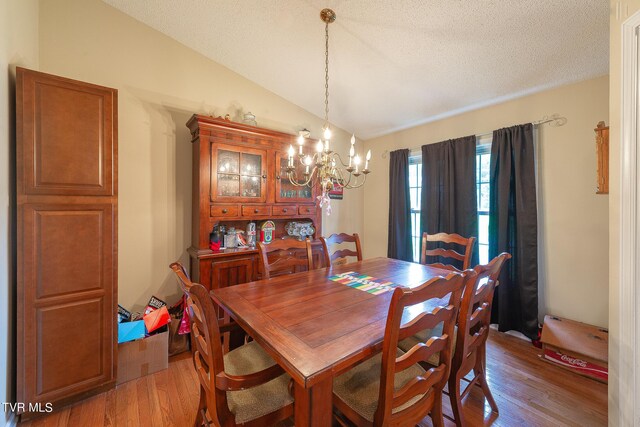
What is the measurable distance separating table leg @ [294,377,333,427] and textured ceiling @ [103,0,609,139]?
2.32 meters

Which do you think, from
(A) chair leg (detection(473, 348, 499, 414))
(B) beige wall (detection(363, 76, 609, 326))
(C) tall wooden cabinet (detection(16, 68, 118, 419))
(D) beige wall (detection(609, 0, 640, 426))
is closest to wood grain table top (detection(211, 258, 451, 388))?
(A) chair leg (detection(473, 348, 499, 414))

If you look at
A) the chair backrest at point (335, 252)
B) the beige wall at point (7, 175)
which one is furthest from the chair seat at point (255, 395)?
the beige wall at point (7, 175)

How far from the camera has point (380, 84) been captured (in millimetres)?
2719

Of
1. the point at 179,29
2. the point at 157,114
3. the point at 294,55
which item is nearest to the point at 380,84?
the point at 294,55

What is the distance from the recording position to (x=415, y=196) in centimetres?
356

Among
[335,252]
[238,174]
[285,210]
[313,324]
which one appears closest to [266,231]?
[285,210]

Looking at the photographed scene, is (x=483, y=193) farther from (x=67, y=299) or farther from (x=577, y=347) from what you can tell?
(x=67, y=299)

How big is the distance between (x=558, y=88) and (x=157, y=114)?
3799 millimetres

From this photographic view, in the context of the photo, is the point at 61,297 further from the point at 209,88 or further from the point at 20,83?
the point at 209,88

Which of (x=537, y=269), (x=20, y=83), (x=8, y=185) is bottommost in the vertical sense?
(x=537, y=269)

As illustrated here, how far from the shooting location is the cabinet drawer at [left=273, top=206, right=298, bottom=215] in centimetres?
288

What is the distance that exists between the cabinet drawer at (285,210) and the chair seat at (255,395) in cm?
171

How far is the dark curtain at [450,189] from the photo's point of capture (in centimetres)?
284

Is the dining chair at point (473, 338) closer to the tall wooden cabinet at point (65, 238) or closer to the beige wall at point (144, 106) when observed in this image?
the tall wooden cabinet at point (65, 238)
